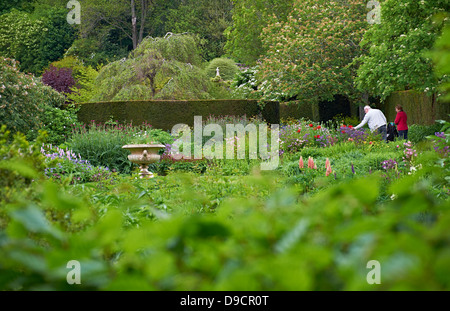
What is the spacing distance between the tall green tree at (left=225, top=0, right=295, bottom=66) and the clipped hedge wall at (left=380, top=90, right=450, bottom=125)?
948 cm

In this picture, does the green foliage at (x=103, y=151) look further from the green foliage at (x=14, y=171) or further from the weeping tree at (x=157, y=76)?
the green foliage at (x=14, y=171)

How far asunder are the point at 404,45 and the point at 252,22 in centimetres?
1679

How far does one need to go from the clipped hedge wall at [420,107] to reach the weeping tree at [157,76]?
26.6ft

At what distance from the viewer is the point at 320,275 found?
3.37ft

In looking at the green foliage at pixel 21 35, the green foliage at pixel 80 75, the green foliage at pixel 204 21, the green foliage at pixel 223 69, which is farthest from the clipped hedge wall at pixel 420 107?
the green foliage at pixel 21 35

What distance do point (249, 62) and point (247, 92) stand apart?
7.99 metres

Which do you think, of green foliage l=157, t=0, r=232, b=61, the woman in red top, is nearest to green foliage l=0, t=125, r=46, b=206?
the woman in red top

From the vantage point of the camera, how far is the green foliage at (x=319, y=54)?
20.6m

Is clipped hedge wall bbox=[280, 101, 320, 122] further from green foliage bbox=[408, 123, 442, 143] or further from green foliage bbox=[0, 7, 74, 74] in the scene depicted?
green foliage bbox=[0, 7, 74, 74]

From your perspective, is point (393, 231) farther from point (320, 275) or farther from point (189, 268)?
point (189, 268)

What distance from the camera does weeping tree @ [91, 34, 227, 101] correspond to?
2075 cm

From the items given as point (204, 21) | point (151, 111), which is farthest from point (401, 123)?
point (204, 21)

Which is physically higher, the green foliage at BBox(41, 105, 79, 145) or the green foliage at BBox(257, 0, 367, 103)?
the green foliage at BBox(257, 0, 367, 103)
